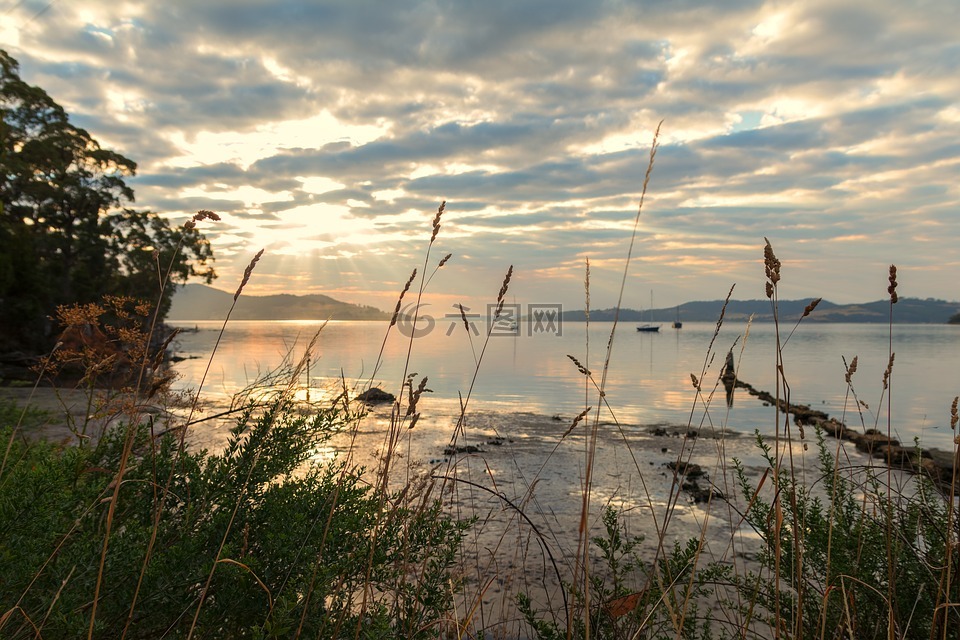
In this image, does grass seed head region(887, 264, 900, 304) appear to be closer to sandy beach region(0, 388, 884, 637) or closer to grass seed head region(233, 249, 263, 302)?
sandy beach region(0, 388, 884, 637)

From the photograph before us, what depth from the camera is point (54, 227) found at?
1220 inches

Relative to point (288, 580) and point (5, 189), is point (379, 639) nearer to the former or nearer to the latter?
point (288, 580)

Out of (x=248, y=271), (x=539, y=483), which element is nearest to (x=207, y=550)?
(x=248, y=271)

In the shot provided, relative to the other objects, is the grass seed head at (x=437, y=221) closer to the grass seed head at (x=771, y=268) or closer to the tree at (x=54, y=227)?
the grass seed head at (x=771, y=268)

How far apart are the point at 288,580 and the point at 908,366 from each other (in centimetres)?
5932

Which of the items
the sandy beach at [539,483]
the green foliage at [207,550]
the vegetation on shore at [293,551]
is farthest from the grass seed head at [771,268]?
the green foliage at [207,550]

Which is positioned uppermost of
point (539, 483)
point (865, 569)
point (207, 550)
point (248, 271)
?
point (248, 271)

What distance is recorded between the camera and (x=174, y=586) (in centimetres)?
221

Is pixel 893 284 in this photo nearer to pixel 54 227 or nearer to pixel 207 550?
pixel 207 550

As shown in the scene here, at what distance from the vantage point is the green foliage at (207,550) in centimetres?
212

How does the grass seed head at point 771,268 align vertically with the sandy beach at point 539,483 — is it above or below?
above

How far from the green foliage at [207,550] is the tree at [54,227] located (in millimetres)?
28329

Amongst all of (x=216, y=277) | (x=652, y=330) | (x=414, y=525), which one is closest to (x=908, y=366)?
(x=216, y=277)

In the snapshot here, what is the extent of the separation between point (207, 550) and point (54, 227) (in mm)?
36306
